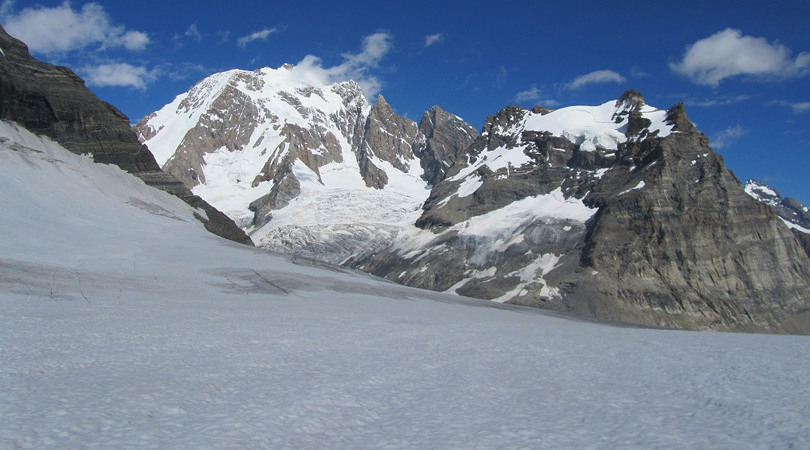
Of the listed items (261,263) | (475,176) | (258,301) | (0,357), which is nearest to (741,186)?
(475,176)

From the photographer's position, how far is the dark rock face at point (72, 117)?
1987 inches

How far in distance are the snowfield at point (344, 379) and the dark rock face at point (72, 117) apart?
3872cm

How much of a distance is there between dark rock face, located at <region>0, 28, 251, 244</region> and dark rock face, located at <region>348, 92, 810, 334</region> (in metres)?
55.7

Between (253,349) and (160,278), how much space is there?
39.4 feet

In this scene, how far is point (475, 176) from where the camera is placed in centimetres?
15238

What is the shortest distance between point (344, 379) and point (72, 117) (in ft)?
180

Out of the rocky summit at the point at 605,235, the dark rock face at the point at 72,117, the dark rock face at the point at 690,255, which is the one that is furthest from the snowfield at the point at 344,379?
the dark rock face at the point at 690,255

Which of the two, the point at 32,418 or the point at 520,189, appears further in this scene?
the point at 520,189

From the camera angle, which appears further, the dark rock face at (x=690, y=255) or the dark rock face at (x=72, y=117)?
the dark rock face at (x=690, y=255)

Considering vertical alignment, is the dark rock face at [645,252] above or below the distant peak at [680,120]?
below

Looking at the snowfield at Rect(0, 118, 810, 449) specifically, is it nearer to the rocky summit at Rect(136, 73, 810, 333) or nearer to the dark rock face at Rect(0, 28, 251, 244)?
the dark rock face at Rect(0, 28, 251, 244)

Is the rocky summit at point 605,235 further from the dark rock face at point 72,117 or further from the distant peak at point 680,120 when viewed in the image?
the dark rock face at point 72,117

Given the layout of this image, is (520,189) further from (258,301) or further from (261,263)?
(258,301)

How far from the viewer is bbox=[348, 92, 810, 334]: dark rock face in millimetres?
97000
